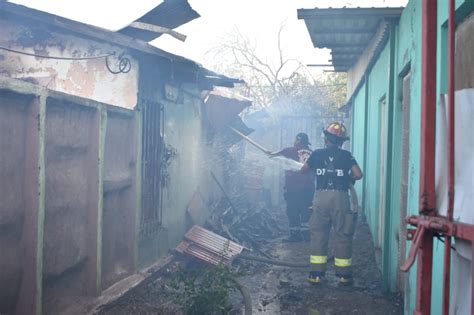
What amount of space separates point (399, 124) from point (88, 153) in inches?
133

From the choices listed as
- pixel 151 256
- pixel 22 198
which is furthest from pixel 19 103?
pixel 151 256

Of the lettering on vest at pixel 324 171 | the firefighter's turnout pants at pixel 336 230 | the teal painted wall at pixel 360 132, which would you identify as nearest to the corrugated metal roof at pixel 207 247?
the firefighter's turnout pants at pixel 336 230

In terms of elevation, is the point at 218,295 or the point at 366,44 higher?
the point at 366,44

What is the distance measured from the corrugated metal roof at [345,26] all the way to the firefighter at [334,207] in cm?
148

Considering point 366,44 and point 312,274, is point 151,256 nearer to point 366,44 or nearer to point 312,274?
point 312,274

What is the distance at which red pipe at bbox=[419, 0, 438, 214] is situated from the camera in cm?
158

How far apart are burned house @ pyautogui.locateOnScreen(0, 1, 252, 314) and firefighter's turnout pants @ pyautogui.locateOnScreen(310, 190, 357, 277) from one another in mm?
2141

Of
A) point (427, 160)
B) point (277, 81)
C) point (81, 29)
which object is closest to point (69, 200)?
point (81, 29)

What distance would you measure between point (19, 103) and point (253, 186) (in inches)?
365

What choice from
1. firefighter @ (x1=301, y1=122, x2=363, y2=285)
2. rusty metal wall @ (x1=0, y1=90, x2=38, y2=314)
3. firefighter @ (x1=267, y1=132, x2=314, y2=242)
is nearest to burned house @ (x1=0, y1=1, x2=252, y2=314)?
rusty metal wall @ (x1=0, y1=90, x2=38, y2=314)

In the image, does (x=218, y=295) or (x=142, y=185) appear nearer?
(x=218, y=295)

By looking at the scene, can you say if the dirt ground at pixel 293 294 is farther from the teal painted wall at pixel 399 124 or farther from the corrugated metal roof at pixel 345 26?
the corrugated metal roof at pixel 345 26

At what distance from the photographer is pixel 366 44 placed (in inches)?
341

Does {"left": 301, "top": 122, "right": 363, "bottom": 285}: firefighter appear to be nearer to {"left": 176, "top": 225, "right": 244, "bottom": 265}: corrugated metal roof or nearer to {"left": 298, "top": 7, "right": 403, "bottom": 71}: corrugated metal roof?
{"left": 176, "top": 225, "right": 244, "bottom": 265}: corrugated metal roof
